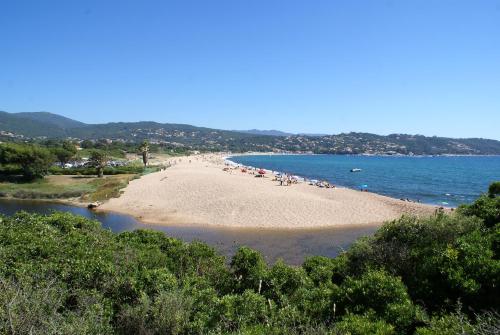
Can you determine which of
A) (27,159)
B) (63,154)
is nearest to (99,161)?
(27,159)

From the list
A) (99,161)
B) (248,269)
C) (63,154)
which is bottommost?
(63,154)

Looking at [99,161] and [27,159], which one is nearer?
[27,159]

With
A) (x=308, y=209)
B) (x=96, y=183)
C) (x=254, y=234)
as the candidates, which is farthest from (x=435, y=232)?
(x=96, y=183)

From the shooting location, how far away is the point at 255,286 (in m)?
12.6

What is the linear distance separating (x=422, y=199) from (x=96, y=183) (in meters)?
50.1

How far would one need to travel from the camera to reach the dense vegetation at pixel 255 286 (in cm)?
827

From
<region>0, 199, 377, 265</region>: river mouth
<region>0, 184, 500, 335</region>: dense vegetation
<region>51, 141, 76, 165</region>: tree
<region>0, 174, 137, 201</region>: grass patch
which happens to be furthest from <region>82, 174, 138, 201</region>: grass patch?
<region>0, 184, 500, 335</region>: dense vegetation

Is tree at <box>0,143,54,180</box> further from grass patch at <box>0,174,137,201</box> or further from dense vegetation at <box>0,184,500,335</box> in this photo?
dense vegetation at <box>0,184,500,335</box>

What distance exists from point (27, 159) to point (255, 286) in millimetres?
59143

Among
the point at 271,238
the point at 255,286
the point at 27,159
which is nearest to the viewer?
the point at 255,286

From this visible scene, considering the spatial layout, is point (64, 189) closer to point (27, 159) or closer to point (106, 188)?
point (106, 188)

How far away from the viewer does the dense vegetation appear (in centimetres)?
827

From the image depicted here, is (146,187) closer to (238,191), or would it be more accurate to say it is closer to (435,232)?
(238,191)

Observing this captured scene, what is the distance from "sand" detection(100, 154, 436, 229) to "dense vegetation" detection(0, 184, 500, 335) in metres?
20.8
